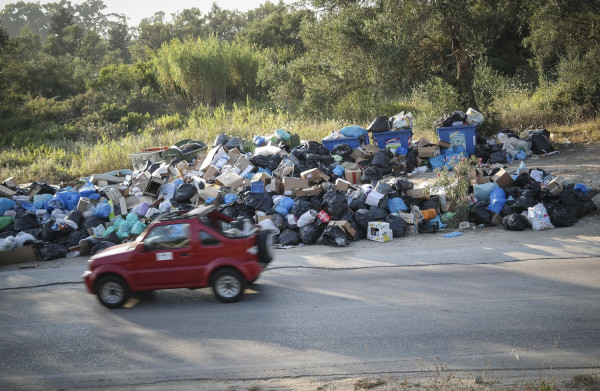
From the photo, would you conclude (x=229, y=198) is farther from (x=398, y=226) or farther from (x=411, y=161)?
(x=411, y=161)

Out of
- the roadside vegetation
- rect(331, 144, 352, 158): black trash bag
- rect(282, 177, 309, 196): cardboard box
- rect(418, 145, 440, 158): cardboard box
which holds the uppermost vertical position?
the roadside vegetation

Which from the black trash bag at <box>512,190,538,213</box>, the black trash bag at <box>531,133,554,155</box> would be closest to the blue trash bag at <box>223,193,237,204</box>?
the black trash bag at <box>512,190,538,213</box>

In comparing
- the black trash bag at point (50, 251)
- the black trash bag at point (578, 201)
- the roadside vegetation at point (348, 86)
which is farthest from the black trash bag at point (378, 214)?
the black trash bag at point (50, 251)

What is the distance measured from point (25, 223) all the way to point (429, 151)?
1111 centimetres

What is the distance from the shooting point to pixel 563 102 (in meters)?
19.8

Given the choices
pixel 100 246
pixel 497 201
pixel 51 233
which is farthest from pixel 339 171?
pixel 51 233

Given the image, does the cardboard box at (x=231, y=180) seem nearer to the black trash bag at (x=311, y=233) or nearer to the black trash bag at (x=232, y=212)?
the black trash bag at (x=232, y=212)

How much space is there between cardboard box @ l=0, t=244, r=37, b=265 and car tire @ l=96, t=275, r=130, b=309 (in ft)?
16.8

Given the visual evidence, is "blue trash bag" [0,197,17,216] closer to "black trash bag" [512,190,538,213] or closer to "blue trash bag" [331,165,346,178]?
"blue trash bag" [331,165,346,178]

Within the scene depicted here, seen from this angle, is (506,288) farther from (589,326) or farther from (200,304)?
(200,304)

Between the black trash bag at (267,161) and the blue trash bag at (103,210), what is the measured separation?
4.12 metres

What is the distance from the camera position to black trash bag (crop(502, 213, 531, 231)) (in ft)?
36.1

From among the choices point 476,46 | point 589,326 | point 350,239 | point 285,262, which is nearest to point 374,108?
point 476,46

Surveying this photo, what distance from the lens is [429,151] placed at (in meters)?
15.7
